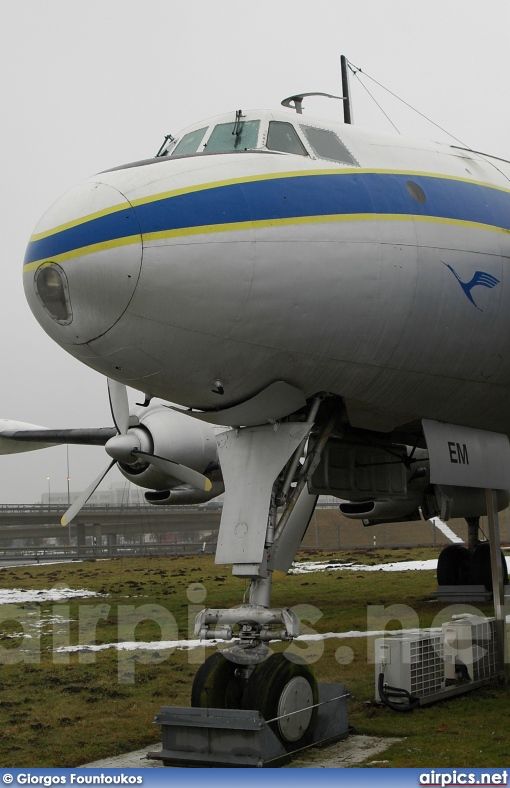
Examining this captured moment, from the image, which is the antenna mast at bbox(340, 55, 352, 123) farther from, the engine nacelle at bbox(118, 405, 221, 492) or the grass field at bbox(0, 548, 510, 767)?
the grass field at bbox(0, 548, 510, 767)

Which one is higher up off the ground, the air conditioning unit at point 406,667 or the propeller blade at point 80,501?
the propeller blade at point 80,501

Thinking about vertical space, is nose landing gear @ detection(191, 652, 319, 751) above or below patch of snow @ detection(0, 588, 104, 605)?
above

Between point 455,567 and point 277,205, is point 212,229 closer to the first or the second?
point 277,205

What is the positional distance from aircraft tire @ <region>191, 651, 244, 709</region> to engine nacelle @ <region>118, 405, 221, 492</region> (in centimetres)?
647

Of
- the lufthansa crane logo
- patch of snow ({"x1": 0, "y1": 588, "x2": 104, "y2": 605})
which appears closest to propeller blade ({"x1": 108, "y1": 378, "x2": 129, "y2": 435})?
the lufthansa crane logo

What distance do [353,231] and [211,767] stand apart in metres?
4.37

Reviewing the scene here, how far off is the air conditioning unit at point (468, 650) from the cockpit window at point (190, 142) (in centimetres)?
533

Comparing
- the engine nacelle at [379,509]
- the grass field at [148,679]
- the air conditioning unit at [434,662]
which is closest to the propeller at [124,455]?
the grass field at [148,679]

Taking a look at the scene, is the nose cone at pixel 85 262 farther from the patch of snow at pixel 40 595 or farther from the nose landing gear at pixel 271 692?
the patch of snow at pixel 40 595

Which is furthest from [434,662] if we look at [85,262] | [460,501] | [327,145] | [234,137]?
[234,137]

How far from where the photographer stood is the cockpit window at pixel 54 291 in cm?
727

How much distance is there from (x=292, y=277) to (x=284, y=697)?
3.27 meters

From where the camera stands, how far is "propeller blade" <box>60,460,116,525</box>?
42.4ft

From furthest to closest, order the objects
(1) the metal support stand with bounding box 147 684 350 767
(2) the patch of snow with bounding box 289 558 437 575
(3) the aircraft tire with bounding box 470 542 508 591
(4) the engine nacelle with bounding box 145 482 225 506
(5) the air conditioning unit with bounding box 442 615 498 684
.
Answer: (2) the patch of snow with bounding box 289 558 437 575 → (3) the aircraft tire with bounding box 470 542 508 591 → (4) the engine nacelle with bounding box 145 482 225 506 → (5) the air conditioning unit with bounding box 442 615 498 684 → (1) the metal support stand with bounding box 147 684 350 767
